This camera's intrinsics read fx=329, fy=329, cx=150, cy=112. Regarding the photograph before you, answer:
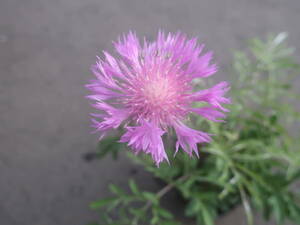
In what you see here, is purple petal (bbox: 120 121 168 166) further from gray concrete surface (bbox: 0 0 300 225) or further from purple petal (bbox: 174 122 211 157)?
gray concrete surface (bbox: 0 0 300 225)

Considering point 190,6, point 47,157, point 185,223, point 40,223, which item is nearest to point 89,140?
point 47,157

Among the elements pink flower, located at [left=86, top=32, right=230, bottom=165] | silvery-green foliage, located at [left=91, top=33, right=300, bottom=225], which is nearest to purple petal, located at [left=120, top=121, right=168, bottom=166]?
pink flower, located at [left=86, top=32, right=230, bottom=165]

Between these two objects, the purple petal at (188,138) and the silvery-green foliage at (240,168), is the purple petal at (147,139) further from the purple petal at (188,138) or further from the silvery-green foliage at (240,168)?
the silvery-green foliage at (240,168)

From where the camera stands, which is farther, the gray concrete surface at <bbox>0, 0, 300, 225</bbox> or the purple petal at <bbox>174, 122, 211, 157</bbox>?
the gray concrete surface at <bbox>0, 0, 300, 225</bbox>

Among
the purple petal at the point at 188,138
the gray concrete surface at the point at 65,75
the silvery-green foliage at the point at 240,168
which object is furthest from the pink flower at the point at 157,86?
the gray concrete surface at the point at 65,75

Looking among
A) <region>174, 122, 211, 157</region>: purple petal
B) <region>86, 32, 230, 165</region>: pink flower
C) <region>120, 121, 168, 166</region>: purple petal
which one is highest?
<region>86, 32, 230, 165</region>: pink flower

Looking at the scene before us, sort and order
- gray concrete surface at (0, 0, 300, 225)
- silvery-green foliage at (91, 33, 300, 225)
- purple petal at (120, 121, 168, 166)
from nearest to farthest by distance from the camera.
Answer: purple petal at (120, 121, 168, 166) < silvery-green foliage at (91, 33, 300, 225) < gray concrete surface at (0, 0, 300, 225)

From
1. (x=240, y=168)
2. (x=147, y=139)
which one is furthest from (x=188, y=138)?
(x=240, y=168)
